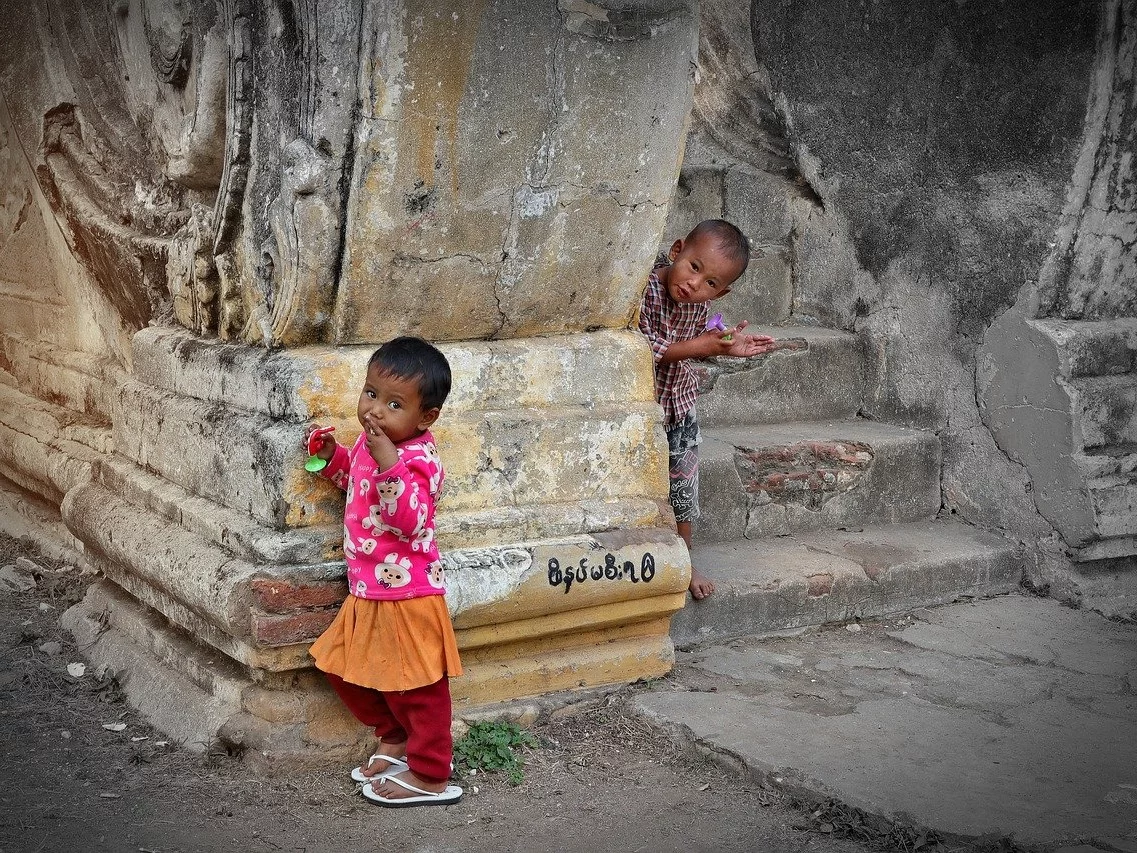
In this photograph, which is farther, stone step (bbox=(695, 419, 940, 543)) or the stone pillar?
stone step (bbox=(695, 419, 940, 543))

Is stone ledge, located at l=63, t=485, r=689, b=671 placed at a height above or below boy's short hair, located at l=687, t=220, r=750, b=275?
below

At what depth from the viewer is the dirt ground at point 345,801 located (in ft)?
8.70

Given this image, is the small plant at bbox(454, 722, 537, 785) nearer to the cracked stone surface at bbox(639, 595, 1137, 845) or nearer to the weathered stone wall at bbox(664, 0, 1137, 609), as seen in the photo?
the cracked stone surface at bbox(639, 595, 1137, 845)

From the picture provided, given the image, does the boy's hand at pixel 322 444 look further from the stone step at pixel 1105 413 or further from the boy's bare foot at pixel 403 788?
the stone step at pixel 1105 413

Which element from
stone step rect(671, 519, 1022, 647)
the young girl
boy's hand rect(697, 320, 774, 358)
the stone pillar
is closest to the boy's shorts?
stone step rect(671, 519, 1022, 647)

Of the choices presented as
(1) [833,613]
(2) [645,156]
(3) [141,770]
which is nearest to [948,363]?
(1) [833,613]

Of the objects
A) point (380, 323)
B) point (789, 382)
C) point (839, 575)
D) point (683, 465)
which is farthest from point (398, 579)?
point (789, 382)

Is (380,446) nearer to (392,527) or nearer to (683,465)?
(392,527)

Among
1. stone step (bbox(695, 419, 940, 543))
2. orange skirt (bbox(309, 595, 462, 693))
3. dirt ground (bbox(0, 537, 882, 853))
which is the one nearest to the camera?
dirt ground (bbox(0, 537, 882, 853))

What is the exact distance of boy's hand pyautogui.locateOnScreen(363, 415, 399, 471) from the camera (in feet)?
8.75

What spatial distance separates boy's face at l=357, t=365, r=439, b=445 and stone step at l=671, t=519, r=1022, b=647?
1.17m

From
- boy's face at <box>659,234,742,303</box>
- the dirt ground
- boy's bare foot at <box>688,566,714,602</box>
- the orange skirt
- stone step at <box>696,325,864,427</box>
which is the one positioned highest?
boy's face at <box>659,234,742,303</box>

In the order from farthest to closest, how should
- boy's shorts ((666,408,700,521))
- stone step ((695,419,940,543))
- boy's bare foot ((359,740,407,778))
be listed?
stone step ((695,419,940,543))
boy's shorts ((666,408,700,521))
boy's bare foot ((359,740,407,778))

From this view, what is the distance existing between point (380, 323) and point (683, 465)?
3.71 feet
